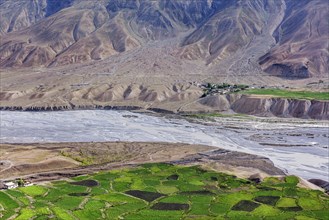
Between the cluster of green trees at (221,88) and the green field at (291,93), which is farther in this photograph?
the cluster of green trees at (221,88)

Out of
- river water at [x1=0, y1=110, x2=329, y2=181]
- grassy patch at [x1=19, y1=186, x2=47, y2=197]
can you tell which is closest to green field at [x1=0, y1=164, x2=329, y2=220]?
grassy patch at [x1=19, y1=186, x2=47, y2=197]

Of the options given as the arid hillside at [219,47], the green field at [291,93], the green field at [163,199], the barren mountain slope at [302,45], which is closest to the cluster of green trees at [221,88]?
the green field at [291,93]

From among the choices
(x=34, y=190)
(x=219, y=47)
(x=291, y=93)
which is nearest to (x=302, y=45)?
(x=219, y=47)

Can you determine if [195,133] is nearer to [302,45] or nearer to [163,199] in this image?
[163,199]

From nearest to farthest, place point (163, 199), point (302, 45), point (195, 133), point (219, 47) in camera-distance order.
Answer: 1. point (163, 199)
2. point (195, 133)
3. point (302, 45)
4. point (219, 47)

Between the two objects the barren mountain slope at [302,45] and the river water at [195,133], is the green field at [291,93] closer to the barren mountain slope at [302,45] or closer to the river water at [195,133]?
the river water at [195,133]

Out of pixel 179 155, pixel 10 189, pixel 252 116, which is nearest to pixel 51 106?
pixel 252 116

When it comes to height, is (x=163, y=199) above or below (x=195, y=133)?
above

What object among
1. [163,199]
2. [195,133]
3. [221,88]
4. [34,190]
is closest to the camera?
[163,199]

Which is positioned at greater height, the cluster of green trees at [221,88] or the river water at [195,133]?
the cluster of green trees at [221,88]
